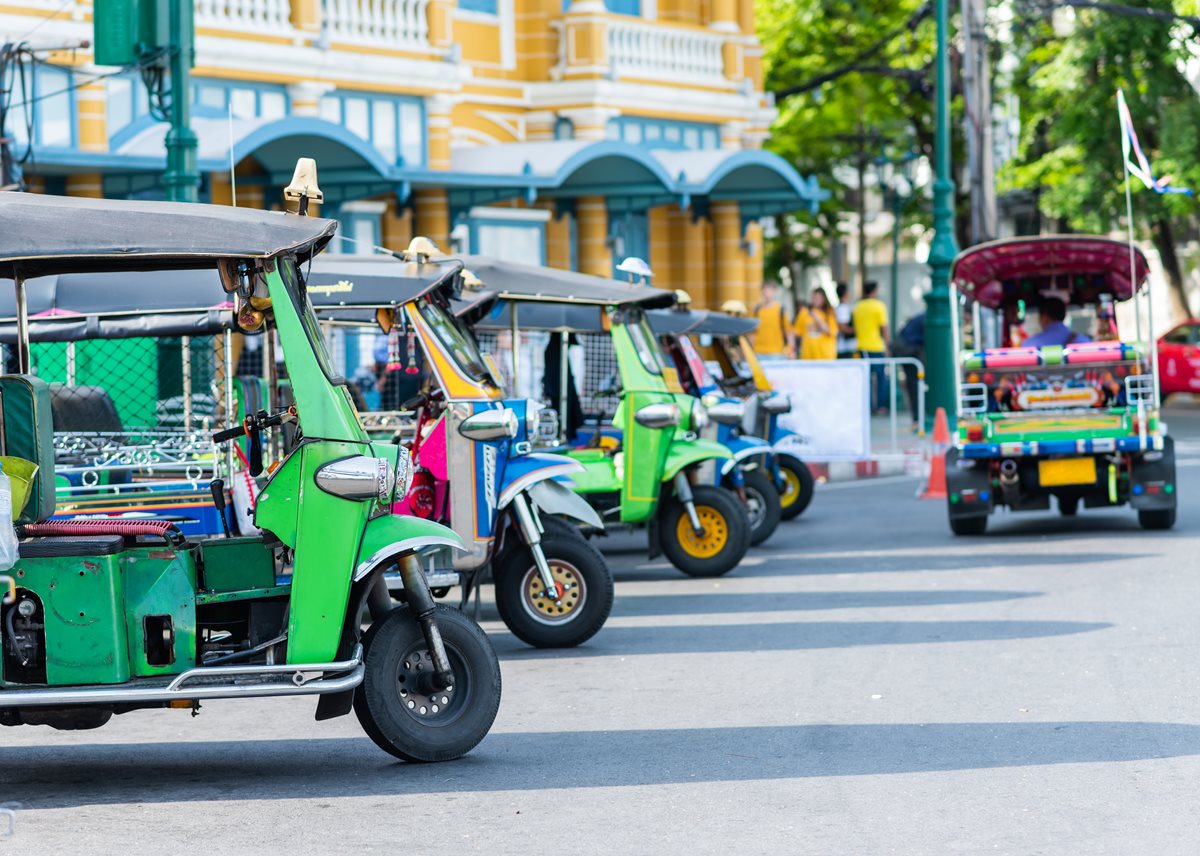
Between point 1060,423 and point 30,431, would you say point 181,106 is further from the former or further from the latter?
point 30,431

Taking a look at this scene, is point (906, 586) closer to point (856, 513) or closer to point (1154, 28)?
point (856, 513)

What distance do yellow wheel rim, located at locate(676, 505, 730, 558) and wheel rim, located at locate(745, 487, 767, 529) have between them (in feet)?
6.39

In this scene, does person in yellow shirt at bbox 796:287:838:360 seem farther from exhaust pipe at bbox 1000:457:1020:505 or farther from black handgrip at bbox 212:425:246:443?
black handgrip at bbox 212:425:246:443

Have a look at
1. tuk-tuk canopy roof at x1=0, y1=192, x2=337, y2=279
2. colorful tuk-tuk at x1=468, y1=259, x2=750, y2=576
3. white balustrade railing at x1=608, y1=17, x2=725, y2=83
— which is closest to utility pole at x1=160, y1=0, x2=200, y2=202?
colorful tuk-tuk at x1=468, y1=259, x2=750, y2=576

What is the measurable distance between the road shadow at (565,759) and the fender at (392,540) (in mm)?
770

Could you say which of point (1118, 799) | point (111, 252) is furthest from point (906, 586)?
point (111, 252)

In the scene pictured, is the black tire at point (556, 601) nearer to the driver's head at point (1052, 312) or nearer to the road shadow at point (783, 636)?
the road shadow at point (783, 636)

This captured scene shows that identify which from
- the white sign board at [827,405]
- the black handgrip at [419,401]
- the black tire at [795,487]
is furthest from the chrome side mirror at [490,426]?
the white sign board at [827,405]

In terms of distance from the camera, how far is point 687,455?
44.1 feet

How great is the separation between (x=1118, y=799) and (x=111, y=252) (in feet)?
12.2

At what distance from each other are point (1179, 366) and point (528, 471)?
26181 mm

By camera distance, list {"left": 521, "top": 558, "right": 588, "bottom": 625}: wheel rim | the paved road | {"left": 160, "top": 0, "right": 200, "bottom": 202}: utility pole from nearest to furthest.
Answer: the paved road
{"left": 521, "top": 558, "right": 588, "bottom": 625}: wheel rim
{"left": 160, "top": 0, "right": 200, "bottom": 202}: utility pole

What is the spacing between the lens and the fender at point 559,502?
1086cm

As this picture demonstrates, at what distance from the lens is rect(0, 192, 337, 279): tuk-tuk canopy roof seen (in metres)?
6.97
